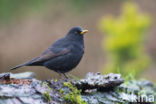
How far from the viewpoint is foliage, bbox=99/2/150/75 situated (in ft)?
31.2

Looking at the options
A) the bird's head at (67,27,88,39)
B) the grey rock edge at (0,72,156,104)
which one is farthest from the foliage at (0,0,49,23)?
the grey rock edge at (0,72,156,104)

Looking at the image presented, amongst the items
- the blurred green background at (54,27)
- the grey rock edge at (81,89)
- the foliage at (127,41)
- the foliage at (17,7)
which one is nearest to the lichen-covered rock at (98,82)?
the grey rock edge at (81,89)

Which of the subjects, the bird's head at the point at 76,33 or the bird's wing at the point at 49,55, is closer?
the bird's wing at the point at 49,55

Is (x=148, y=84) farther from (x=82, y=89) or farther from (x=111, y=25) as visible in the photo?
(x=111, y=25)

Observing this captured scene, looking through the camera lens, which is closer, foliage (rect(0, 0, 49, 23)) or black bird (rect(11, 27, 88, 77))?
black bird (rect(11, 27, 88, 77))

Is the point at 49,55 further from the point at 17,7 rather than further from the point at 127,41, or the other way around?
the point at 17,7

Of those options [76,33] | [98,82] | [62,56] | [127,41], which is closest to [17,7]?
[127,41]

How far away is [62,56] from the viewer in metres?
5.00

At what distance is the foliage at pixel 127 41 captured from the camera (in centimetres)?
951

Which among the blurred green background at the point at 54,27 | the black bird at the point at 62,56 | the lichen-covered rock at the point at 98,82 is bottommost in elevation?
the lichen-covered rock at the point at 98,82

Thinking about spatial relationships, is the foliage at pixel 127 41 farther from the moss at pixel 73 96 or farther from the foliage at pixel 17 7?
the foliage at pixel 17 7

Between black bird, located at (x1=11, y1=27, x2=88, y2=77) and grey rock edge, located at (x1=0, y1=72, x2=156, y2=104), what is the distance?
0.33 m

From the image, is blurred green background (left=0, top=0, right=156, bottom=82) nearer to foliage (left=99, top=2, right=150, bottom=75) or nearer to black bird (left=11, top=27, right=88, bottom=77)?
foliage (left=99, top=2, right=150, bottom=75)

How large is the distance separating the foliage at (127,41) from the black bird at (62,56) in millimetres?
4369
